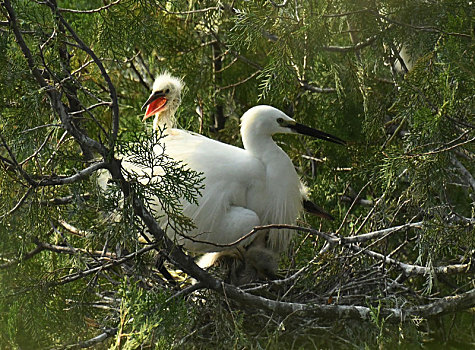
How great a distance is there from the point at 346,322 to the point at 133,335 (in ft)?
2.78

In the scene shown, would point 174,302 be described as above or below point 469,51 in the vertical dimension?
below

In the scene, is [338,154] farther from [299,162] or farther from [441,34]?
[441,34]

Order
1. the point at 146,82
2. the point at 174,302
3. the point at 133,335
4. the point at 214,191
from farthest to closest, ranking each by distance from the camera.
Result: 1. the point at 146,82
2. the point at 214,191
3. the point at 174,302
4. the point at 133,335

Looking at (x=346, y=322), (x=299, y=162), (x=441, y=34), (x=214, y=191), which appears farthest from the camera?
(x=299, y=162)

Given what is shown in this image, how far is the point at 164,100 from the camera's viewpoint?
3.06 metres

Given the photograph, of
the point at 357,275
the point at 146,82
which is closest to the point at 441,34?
the point at 357,275

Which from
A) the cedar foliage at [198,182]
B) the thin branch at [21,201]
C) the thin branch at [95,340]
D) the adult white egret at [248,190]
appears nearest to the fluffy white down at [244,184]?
the adult white egret at [248,190]

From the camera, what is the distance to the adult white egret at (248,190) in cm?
257

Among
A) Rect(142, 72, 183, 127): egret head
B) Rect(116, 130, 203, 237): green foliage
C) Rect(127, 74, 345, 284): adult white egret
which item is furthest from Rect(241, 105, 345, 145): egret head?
Rect(116, 130, 203, 237): green foliage

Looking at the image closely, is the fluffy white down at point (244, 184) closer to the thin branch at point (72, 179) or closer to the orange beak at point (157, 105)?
the orange beak at point (157, 105)

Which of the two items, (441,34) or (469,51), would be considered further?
(441,34)

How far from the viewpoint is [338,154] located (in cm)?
333

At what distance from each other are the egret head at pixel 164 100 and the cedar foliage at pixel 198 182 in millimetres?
268

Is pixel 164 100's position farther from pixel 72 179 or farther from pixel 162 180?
pixel 72 179
